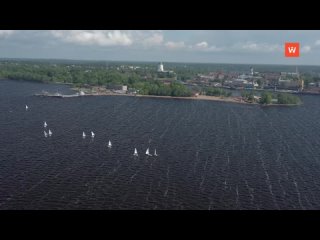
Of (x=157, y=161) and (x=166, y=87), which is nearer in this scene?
(x=157, y=161)

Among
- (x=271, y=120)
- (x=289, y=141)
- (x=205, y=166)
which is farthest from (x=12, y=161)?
(x=271, y=120)

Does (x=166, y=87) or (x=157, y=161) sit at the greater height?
(x=166, y=87)

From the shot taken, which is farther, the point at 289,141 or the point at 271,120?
the point at 271,120

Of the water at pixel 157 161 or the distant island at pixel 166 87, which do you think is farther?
the distant island at pixel 166 87

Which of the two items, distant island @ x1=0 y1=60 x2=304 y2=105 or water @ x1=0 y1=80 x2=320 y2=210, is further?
distant island @ x1=0 y1=60 x2=304 y2=105
